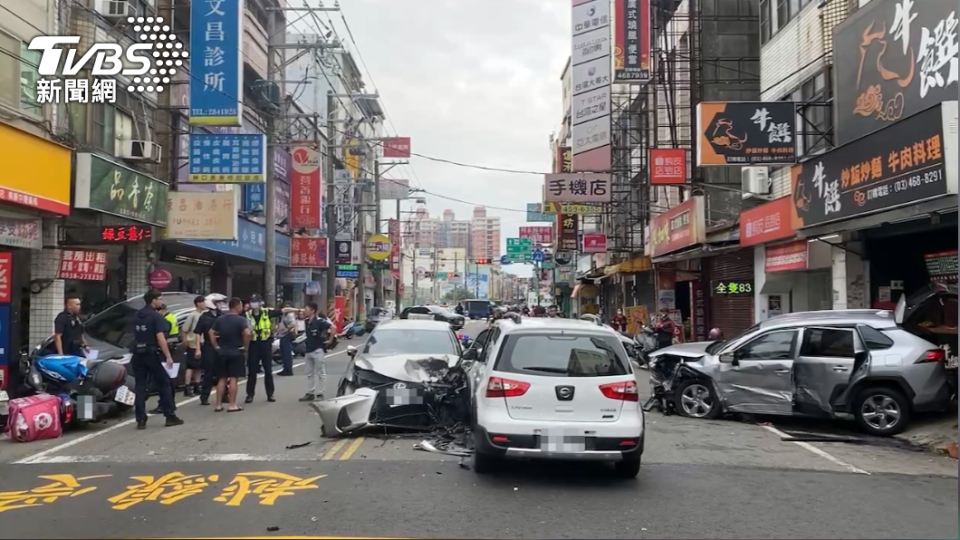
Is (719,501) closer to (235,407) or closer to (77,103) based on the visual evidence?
(235,407)

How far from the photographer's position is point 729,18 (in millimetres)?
25016

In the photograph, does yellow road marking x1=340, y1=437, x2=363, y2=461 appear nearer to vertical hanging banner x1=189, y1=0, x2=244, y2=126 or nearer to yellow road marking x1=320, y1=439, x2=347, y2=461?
yellow road marking x1=320, y1=439, x2=347, y2=461

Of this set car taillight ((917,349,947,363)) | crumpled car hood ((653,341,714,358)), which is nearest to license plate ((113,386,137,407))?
crumpled car hood ((653,341,714,358))

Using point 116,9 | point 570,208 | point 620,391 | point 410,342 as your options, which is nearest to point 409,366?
point 410,342

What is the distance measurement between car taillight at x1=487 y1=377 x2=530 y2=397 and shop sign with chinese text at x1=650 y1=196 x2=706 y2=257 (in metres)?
15.1

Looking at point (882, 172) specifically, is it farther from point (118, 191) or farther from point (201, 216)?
point (201, 216)

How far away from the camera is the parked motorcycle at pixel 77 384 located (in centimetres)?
1055

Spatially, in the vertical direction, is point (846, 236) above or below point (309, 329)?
above

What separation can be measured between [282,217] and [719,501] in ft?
96.1

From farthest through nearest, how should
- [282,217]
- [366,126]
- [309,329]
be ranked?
[366,126], [282,217], [309,329]

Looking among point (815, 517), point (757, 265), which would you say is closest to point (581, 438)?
point (815, 517)

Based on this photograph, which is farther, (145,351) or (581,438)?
(145,351)

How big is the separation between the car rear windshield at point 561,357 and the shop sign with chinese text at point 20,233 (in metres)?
10.6

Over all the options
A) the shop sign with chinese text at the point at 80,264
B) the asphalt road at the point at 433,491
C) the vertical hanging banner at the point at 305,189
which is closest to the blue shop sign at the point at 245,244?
the vertical hanging banner at the point at 305,189
